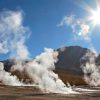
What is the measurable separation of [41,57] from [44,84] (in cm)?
2778

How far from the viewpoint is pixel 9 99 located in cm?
5856

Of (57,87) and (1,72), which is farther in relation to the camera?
(1,72)

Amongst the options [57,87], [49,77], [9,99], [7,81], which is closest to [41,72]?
[49,77]

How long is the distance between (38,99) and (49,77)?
113ft

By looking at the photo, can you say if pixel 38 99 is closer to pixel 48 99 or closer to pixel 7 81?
pixel 48 99

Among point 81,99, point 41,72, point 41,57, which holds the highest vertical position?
point 41,57

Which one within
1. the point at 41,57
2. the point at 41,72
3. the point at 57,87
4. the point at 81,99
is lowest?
the point at 81,99

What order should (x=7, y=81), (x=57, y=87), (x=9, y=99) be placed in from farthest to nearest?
(x=7, y=81) < (x=57, y=87) < (x=9, y=99)

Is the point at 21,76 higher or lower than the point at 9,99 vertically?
higher

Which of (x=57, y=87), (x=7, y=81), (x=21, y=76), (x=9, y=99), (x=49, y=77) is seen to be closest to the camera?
(x=9, y=99)

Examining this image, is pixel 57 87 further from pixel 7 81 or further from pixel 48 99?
pixel 7 81

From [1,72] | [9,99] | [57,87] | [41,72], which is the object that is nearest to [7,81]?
[1,72]

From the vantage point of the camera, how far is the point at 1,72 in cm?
11050

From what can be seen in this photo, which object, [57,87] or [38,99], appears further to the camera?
[57,87]
